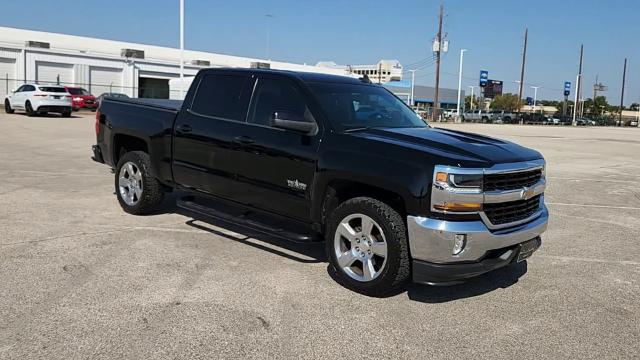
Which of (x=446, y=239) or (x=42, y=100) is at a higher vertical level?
(x=42, y=100)

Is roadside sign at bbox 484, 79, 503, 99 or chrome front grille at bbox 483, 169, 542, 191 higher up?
roadside sign at bbox 484, 79, 503, 99

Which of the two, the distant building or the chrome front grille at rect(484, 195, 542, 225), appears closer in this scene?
the chrome front grille at rect(484, 195, 542, 225)

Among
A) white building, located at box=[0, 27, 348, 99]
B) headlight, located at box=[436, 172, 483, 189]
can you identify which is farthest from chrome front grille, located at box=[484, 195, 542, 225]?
white building, located at box=[0, 27, 348, 99]

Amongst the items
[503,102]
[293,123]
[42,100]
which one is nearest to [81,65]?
[42,100]

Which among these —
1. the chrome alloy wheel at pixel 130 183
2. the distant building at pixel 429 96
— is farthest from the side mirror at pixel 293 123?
the distant building at pixel 429 96

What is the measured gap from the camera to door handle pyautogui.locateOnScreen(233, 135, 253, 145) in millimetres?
5588

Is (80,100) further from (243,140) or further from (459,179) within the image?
(459,179)

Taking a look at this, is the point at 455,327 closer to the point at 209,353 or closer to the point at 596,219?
the point at 209,353

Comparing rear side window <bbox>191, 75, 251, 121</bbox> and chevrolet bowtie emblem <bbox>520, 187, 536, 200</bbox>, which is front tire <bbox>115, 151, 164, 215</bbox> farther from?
chevrolet bowtie emblem <bbox>520, 187, 536, 200</bbox>

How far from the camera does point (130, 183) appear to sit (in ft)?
23.9

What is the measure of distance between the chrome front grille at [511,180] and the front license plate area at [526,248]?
48 centimetres

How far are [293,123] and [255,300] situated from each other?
156 cm

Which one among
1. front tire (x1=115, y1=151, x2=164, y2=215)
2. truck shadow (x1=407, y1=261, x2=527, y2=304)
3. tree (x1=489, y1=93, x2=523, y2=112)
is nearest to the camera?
truck shadow (x1=407, y1=261, x2=527, y2=304)

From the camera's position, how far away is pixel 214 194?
20.0 feet
